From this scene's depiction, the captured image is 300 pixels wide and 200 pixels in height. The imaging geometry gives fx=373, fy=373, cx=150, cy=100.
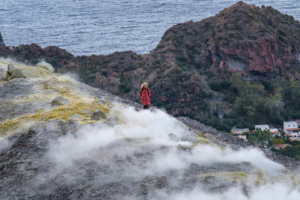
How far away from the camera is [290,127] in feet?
151

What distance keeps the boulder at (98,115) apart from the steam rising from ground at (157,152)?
0.52m

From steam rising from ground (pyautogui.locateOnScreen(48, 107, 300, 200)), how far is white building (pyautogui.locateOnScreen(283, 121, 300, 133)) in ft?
116

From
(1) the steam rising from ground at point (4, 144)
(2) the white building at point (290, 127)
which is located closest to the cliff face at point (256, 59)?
(2) the white building at point (290, 127)

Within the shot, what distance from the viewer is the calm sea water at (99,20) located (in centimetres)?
8894

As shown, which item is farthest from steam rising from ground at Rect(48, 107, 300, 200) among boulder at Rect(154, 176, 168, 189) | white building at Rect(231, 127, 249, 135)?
white building at Rect(231, 127, 249, 135)

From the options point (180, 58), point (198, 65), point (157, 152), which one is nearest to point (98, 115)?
point (157, 152)

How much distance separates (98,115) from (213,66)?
53.9m

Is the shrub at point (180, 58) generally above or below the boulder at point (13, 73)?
below

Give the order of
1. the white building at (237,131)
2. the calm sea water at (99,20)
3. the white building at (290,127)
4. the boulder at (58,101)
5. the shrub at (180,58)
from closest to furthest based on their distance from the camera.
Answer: the boulder at (58,101), the white building at (237,131), the white building at (290,127), the shrub at (180,58), the calm sea water at (99,20)

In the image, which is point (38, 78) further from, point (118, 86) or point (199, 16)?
point (199, 16)

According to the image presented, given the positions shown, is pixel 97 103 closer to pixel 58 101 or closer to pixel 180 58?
pixel 58 101

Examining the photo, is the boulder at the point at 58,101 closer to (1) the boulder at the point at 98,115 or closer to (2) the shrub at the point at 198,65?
(1) the boulder at the point at 98,115

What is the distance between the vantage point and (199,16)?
4154 inches

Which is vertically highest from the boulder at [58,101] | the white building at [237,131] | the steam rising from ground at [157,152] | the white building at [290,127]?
the boulder at [58,101]
